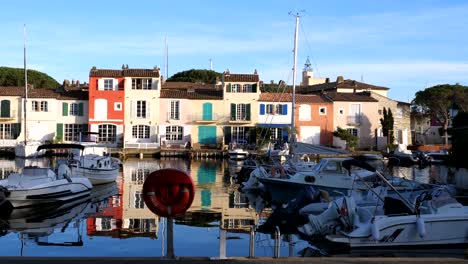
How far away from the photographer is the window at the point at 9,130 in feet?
211

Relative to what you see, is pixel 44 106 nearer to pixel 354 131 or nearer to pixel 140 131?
pixel 140 131

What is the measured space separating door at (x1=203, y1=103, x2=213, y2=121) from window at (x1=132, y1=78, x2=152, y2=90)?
656 cm

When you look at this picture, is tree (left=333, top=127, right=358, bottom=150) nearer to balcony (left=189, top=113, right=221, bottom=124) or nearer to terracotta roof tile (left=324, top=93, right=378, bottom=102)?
terracotta roof tile (left=324, top=93, right=378, bottom=102)

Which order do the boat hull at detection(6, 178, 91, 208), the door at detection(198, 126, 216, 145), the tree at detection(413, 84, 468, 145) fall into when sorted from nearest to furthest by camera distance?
1. the boat hull at detection(6, 178, 91, 208)
2. the door at detection(198, 126, 216, 145)
3. the tree at detection(413, 84, 468, 145)

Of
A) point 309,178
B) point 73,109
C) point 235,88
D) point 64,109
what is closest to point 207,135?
point 235,88

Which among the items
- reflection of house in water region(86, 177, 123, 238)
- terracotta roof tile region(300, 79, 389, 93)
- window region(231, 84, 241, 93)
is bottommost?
reflection of house in water region(86, 177, 123, 238)

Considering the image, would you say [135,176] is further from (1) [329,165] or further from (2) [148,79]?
(2) [148,79]

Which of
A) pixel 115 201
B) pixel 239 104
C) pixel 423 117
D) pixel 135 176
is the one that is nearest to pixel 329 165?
pixel 115 201

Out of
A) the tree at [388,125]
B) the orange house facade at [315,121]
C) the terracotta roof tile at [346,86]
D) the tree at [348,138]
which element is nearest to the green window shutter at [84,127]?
the orange house facade at [315,121]

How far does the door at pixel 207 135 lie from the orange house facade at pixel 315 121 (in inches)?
377

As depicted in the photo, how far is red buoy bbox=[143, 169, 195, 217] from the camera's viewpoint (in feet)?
28.2

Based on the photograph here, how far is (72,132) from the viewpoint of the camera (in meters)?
65.1

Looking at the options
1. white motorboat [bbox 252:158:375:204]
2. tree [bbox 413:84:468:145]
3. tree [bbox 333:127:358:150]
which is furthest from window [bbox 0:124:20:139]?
tree [bbox 413:84:468:145]

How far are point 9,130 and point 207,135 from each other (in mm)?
21538
